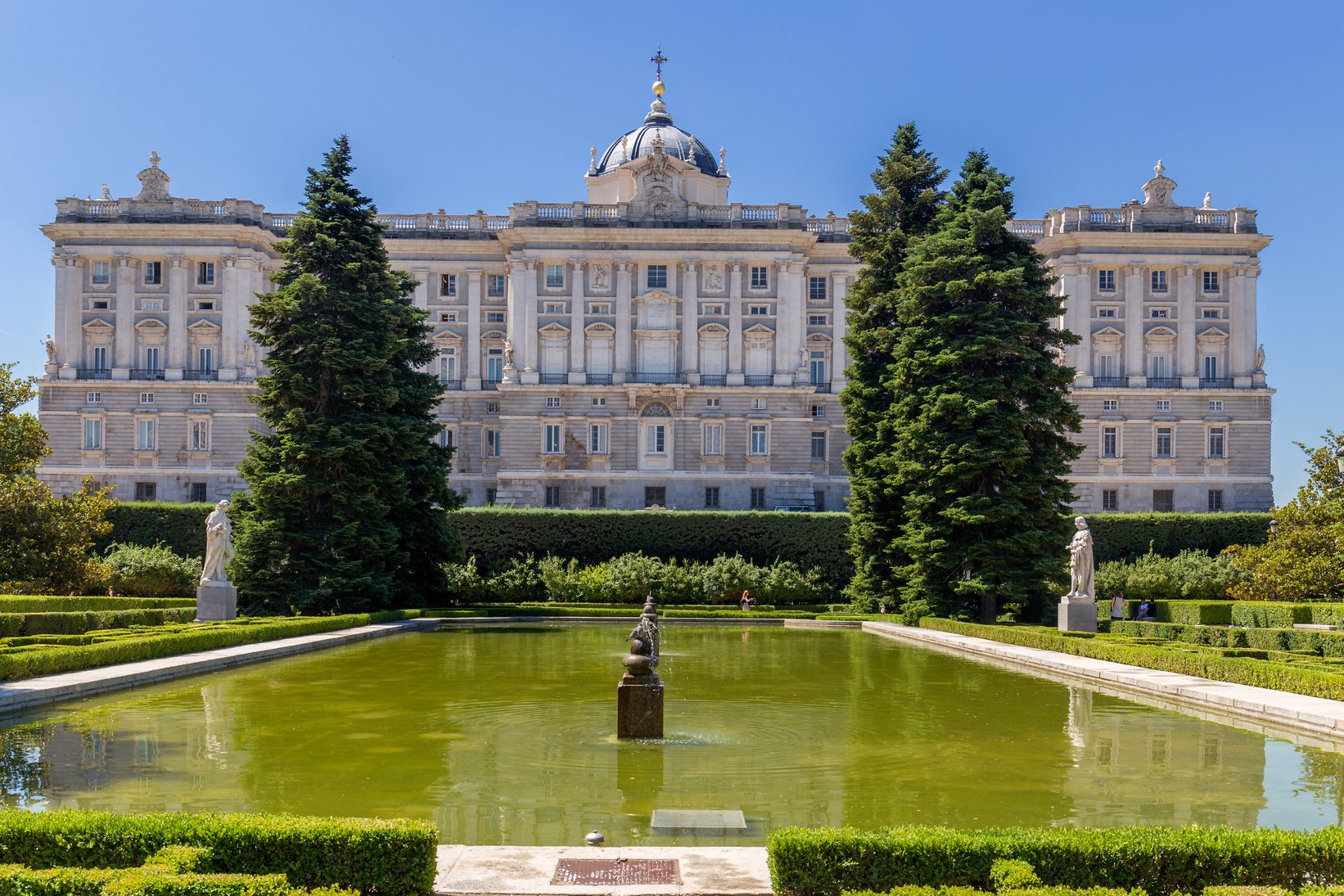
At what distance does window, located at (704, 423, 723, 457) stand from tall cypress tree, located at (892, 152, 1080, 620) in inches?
1087

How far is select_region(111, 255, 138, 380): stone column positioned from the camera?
202ft

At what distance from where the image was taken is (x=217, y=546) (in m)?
26.9

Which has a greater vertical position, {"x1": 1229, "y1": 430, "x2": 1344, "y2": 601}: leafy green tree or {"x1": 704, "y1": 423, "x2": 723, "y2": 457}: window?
{"x1": 704, "y1": 423, "x2": 723, "y2": 457}: window

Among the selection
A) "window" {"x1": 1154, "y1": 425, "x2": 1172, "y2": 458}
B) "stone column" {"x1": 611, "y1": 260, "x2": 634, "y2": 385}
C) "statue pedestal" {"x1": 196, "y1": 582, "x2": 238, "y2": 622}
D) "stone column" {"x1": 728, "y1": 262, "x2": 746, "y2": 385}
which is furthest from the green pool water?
"window" {"x1": 1154, "y1": 425, "x2": 1172, "y2": 458}

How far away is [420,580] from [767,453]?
27668 mm

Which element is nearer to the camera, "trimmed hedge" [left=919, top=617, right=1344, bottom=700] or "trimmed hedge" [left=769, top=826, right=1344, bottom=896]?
"trimmed hedge" [left=769, top=826, right=1344, bottom=896]

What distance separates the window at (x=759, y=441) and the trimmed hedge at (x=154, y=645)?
1370 inches

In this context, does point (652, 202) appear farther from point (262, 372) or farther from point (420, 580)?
point (420, 580)

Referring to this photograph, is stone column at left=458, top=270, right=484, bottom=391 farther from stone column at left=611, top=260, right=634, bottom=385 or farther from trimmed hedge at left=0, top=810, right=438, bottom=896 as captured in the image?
trimmed hedge at left=0, top=810, right=438, bottom=896

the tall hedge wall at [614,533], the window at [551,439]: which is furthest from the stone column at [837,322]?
the tall hedge wall at [614,533]

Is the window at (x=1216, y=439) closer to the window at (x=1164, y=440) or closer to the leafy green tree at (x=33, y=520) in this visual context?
the window at (x=1164, y=440)

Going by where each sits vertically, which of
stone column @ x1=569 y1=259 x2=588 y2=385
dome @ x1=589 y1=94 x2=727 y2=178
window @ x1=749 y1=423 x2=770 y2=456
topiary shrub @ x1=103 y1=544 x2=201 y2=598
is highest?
dome @ x1=589 y1=94 x2=727 y2=178

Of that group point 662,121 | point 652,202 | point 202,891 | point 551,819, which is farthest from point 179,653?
point 662,121

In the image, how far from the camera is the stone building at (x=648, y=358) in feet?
197
